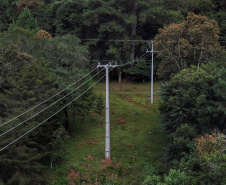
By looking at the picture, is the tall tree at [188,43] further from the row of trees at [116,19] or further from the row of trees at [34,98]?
the row of trees at [116,19]

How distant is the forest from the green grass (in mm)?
81

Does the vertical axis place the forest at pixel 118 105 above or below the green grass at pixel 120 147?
above

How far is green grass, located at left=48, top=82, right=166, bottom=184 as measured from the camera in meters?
18.7

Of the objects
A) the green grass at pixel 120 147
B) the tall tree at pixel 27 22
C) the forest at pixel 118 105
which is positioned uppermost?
the tall tree at pixel 27 22

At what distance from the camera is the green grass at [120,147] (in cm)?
1865

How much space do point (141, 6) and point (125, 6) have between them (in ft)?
6.52

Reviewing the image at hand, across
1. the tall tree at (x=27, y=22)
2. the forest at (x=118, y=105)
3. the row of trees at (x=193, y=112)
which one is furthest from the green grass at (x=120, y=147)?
the tall tree at (x=27, y=22)

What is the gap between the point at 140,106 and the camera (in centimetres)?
2984

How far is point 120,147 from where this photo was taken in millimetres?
21688

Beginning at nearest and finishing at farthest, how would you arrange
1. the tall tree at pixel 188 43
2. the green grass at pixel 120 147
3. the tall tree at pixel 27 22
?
the green grass at pixel 120 147 → the tall tree at pixel 188 43 → the tall tree at pixel 27 22

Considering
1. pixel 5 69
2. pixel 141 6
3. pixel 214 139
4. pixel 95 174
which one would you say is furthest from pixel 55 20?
pixel 214 139

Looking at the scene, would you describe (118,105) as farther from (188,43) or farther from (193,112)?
(193,112)

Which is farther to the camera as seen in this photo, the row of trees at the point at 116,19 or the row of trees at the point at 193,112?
the row of trees at the point at 116,19

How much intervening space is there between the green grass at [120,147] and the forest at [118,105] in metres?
0.08
